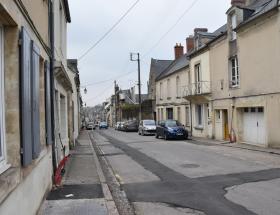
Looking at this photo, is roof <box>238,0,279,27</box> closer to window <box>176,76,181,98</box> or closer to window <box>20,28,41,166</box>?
window <box>176,76,181,98</box>

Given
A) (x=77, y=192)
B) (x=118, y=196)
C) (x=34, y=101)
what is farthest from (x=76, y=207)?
(x=34, y=101)

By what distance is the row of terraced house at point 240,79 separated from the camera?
1914 centimetres

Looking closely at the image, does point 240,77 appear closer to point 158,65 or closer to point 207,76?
point 207,76

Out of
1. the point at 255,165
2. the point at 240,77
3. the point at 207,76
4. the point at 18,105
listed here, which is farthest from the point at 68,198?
the point at 207,76

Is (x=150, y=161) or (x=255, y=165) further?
(x=150, y=161)

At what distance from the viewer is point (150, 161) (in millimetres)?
15703

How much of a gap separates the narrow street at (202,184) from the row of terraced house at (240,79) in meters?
4.21

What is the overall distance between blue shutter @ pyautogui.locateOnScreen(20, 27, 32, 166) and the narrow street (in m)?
2.79

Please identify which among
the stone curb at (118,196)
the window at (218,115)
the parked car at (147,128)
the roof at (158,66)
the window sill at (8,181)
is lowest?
the stone curb at (118,196)

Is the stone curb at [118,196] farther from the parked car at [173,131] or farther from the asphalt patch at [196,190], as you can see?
the parked car at [173,131]

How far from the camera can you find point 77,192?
8.89 m

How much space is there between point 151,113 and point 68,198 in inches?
1770

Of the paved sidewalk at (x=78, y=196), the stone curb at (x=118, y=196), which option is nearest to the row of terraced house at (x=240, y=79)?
the stone curb at (x=118, y=196)

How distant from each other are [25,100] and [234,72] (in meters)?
20.1
